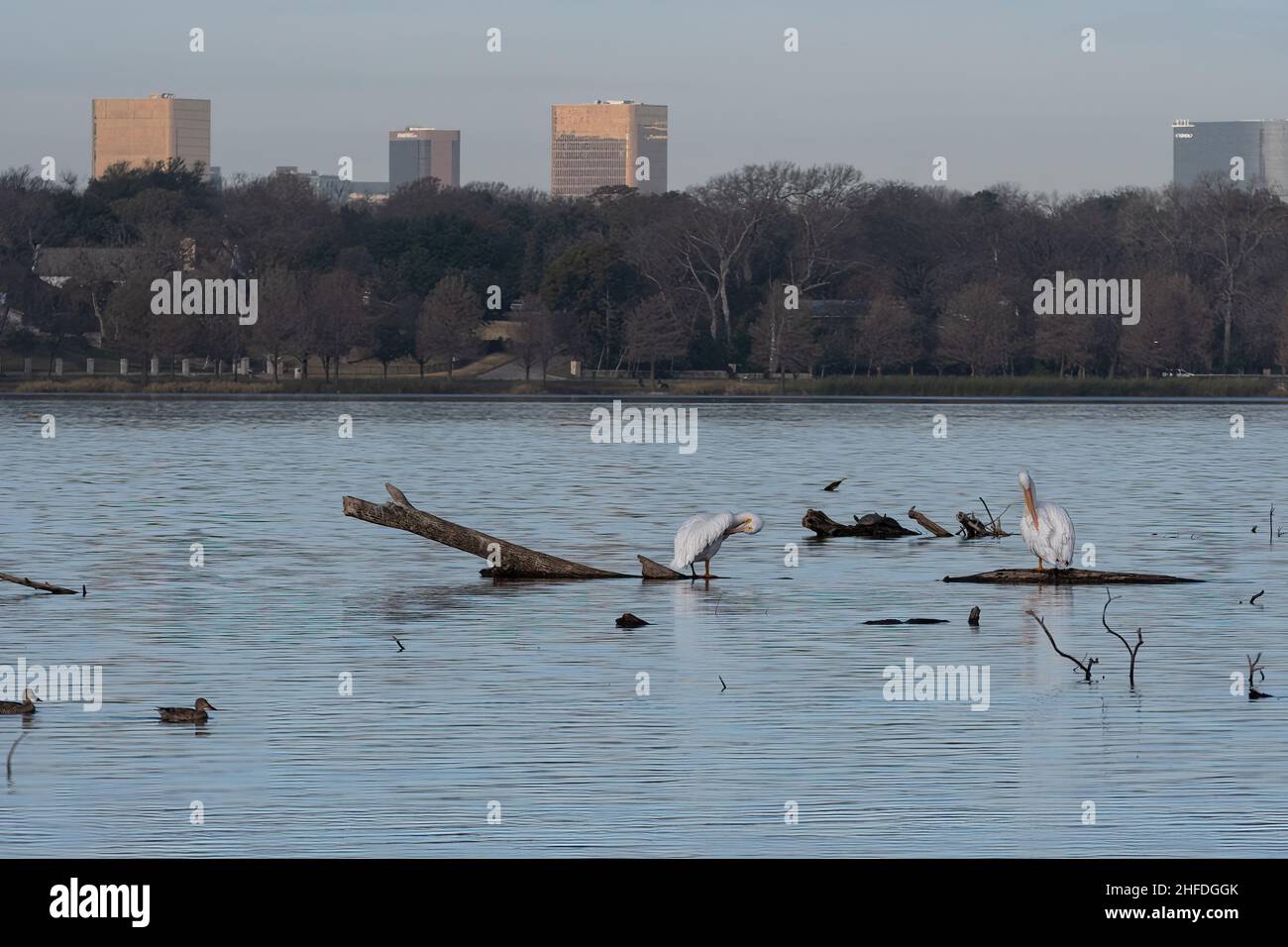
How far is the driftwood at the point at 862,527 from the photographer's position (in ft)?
112

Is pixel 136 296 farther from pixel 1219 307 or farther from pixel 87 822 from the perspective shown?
pixel 87 822

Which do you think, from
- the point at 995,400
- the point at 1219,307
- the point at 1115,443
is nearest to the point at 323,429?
the point at 1115,443

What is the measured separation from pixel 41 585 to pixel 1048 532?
11.6 m

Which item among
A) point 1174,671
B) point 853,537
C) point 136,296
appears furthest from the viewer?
point 136,296

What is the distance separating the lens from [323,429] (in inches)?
3605

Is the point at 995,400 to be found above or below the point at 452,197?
below

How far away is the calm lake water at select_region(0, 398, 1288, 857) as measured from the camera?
13617mm

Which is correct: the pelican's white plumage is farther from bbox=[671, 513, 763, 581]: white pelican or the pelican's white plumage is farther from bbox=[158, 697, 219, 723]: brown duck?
bbox=[158, 697, 219, 723]: brown duck

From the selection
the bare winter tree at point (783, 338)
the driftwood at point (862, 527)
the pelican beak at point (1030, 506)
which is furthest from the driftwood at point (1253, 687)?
the bare winter tree at point (783, 338)

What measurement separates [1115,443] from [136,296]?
7497 centimetres
